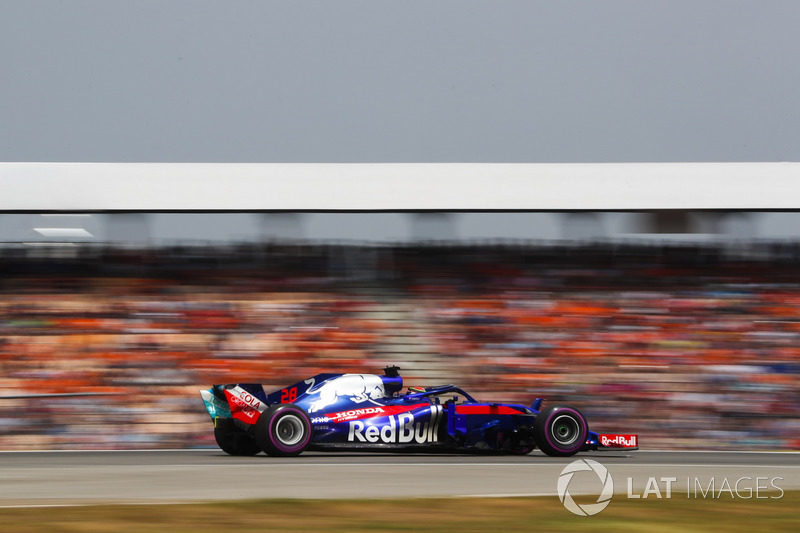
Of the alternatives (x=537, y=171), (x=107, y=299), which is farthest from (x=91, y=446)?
(x=537, y=171)

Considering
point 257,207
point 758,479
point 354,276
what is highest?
point 257,207

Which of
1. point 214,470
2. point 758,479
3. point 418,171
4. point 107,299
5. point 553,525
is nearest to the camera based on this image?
point 553,525

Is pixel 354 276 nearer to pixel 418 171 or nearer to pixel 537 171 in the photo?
pixel 418 171

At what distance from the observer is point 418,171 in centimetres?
1698

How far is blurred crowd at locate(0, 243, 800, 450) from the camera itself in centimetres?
1516

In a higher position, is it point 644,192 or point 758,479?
point 644,192

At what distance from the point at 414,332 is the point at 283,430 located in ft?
17.6

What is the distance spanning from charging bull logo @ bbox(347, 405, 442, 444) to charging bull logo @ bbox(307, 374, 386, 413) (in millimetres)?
317

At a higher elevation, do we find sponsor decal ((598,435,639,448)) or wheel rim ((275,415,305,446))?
wheel rim ((275,415,305,446))

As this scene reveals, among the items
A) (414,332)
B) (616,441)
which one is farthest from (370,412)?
(414,332)

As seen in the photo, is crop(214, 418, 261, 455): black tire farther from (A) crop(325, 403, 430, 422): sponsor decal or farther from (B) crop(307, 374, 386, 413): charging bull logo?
(A) crop(325, 403, 430, 422): sponsor decal

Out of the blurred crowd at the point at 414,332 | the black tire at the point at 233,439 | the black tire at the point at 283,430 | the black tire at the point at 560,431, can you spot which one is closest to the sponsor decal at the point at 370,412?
the black tire at the point at 283,430

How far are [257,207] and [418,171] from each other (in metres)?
2.77

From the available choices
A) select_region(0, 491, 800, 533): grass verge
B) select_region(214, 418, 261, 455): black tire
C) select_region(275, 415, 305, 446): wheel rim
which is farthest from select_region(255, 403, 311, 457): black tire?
select_region(0, 491, 800, 533): grass verge
